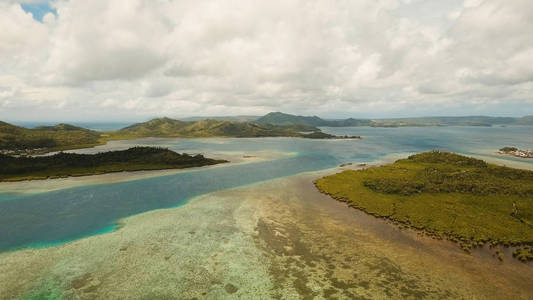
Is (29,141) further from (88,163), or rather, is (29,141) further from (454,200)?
(454,200)

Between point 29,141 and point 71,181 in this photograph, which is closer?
point 71,181

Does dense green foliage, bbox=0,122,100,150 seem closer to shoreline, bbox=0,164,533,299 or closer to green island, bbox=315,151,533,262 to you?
shoreline, bbox=0,164,533,299

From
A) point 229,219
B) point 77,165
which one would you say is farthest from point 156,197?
point 77,165

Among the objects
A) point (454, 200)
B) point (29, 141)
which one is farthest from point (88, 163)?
point (29, 141)

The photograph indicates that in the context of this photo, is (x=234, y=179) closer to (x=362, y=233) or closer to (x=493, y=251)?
(x=362, y=233)

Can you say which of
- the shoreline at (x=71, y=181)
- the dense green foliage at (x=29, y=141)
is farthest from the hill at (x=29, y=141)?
the shoreline at (x=71, y=181)

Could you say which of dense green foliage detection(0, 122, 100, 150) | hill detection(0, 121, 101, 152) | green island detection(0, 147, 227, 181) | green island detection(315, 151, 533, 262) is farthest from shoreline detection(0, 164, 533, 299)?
dense green foliage detection(0, 122, 100, 150)
